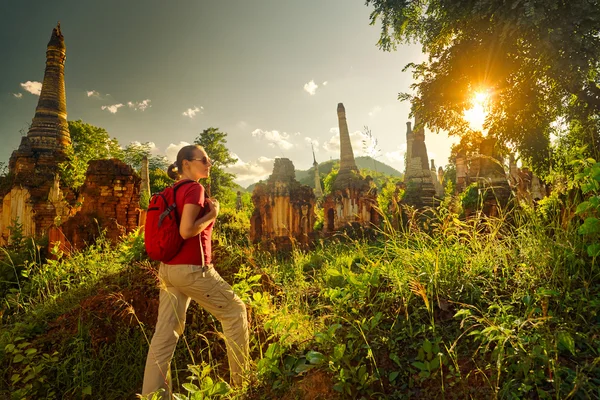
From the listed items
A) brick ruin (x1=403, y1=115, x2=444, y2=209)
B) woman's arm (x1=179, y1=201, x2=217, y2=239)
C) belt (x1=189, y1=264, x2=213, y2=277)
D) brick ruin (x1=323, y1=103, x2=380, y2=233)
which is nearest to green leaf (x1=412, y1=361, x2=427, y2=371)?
belt (x1=189, y1=264, x2=213, y2=277)

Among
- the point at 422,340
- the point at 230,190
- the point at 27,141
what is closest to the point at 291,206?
the point at 422,340

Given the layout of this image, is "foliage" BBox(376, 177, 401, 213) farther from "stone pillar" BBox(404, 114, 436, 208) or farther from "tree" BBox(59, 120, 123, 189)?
"tree" BBox(59, 120, 123, 189)

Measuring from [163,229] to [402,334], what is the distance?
6.75 feet

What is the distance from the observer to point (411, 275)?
9.66 ft

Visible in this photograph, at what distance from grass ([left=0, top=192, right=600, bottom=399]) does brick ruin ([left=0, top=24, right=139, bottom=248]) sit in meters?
2.64

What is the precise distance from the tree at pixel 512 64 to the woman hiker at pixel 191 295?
224 inches

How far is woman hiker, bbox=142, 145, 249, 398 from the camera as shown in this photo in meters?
2.67

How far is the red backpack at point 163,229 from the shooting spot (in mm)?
2744

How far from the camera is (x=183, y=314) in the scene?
2861 mm

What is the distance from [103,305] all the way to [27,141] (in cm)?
1609

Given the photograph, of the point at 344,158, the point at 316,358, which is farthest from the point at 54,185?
the point at 316,358

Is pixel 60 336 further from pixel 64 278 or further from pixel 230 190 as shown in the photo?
pixel 230 190

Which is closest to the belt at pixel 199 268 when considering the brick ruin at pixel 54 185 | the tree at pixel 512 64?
the brick ruin at pixel 54 185

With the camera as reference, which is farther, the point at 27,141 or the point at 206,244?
the point at 27,141
